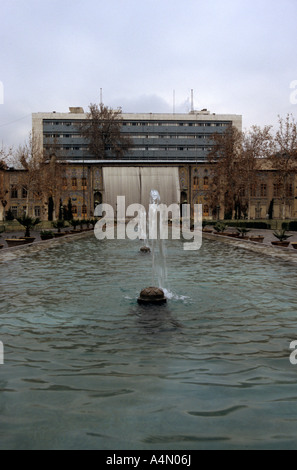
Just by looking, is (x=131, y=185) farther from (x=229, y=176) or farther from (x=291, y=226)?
(x=291, y=226)

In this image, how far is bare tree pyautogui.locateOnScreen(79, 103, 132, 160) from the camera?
7500cm

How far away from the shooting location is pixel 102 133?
75812 mm

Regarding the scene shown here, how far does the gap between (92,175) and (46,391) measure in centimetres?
6446

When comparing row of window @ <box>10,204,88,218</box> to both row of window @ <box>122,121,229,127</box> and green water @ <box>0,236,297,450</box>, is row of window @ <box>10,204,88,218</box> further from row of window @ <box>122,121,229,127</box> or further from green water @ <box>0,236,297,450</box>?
green water @ <box>0,236,297,450</box>

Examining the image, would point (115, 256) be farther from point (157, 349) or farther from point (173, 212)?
point (173, 212)

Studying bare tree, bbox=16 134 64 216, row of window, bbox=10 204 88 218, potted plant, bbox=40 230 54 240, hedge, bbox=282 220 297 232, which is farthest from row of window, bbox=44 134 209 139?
potted plant, bbox=40 230 54 240

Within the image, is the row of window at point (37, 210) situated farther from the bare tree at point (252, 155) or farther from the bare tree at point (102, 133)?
the bare tree at point (252, 155)

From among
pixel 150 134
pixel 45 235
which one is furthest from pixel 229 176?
pixel 150 134

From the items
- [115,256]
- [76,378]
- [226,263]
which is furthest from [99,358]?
[115,256]

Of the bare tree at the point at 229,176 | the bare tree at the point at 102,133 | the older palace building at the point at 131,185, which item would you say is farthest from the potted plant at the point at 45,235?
the bare tree at the point at 102,133

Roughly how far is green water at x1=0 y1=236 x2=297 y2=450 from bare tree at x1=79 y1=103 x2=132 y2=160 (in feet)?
223

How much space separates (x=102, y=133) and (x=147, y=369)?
74.0m

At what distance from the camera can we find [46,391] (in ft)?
13.5
